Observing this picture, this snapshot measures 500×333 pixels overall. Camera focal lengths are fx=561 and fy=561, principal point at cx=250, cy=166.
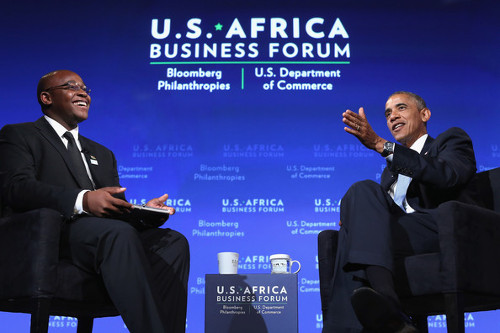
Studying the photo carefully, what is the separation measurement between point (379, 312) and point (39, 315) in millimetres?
1229

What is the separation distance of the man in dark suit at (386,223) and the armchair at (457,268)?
12cm

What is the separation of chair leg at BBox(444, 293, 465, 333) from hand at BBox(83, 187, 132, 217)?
1329 millimetres

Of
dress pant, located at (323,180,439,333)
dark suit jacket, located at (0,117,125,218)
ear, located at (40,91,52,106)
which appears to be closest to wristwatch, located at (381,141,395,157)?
dress pant, located at (323,180,439,333)

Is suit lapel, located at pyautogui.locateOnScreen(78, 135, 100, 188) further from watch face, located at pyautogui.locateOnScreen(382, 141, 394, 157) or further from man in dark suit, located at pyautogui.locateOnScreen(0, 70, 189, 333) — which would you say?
watch face, located at pyautogui.locateOnScreen(382, 141, 394, 157)

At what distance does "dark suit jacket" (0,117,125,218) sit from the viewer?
2.28 m

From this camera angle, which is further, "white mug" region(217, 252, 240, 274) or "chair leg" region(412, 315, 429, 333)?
"white mug" region(217, 252, 240, 274)

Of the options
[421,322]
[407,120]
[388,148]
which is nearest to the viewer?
[388,148]

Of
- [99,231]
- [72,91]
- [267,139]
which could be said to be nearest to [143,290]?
[99,231]

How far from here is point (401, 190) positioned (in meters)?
2.69

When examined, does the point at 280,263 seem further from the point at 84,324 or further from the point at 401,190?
the point at 84,324

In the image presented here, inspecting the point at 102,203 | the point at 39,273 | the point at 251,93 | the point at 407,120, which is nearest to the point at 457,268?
the point at 407,120

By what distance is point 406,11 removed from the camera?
446 centimetres

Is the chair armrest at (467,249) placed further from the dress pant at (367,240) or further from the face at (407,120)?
the face at (407,120)

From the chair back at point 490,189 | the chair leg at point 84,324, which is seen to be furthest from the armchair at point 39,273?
the chair back at point 490,189
